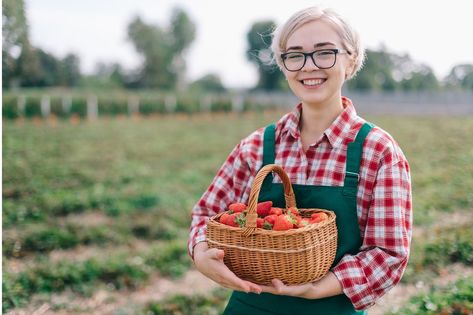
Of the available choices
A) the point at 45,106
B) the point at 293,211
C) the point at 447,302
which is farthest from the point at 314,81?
the point at 45,106

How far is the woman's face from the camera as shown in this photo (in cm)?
155

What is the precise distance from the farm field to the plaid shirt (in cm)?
158

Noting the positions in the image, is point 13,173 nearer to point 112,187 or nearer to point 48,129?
point 112,187

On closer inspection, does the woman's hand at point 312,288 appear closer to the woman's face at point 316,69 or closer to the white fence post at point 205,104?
the woman's face at point 316,69

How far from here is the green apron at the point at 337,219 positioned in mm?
1536

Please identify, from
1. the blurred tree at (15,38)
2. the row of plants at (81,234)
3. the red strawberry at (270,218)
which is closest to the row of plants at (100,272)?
the row of plants at (81,234)

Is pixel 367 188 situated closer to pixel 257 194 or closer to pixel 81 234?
pixel 257 194

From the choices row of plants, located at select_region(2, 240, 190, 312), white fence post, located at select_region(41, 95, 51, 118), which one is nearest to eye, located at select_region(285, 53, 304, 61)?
row of plants, located at select_region(2, 240, 190, 312)

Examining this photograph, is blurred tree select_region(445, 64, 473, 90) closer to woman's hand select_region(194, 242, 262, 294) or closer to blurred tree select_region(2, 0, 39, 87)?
blurred tree select_region(2, 0, 39, 87)

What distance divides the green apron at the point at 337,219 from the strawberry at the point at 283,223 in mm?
227

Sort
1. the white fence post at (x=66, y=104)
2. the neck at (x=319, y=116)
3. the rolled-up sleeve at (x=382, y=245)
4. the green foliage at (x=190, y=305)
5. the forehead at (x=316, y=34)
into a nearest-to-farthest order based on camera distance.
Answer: the rolled-up sleeve at (x=382, y=245) → the forehead at (x=316, y=34) → the neck at (x=319, y=116) → the green foliage at (x=190, y=305) → the white fence post at (x=66, y=104)

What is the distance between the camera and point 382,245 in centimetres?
146

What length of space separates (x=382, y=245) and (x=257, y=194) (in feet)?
1.29

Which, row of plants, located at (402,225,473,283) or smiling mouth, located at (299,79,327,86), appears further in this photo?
row of plants, located at (402,225,473,283)
